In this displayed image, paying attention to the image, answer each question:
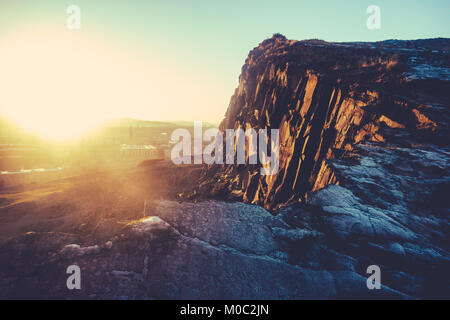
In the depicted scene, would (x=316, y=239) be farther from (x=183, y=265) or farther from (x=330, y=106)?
(x=330, y=106)

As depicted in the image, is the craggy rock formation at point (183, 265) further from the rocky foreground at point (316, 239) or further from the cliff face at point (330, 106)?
the cliff face at point (330, 106)

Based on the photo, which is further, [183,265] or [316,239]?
[316,239]

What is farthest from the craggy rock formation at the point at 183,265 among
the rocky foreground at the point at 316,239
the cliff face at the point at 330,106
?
the cliff face at the point at 330,106

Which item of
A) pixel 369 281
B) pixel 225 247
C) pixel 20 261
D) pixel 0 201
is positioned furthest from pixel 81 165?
pixel 369 281

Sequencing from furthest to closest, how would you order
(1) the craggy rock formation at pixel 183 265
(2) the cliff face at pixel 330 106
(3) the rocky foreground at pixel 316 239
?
(2) the cliff face at pixel 330 106 → (3) the rocky foreground at pixel 316 239 → (1) the craggy rock formation at pixel 183 265

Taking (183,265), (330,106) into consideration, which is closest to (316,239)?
(183,265)

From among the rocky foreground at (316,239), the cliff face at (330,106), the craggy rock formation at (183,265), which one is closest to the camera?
the craggy rock formation at (183,265)
